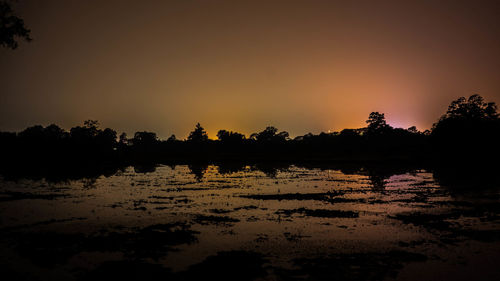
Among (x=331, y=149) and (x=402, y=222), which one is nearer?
(x=402, y=222)

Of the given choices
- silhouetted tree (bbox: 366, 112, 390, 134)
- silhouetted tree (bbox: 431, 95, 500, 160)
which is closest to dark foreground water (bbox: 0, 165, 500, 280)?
silhouetted tree (bbox: 431, 95, 500, 160)

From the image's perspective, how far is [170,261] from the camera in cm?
1172

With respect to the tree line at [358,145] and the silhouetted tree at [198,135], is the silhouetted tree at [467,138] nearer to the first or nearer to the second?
the tree line at [358,145]

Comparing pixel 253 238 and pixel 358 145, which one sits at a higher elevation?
pixel 358 145

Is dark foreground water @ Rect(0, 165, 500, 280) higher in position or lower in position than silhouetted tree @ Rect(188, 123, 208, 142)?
lower

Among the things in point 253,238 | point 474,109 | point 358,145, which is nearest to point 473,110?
point 474,109

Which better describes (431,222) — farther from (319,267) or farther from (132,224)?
(132,224)

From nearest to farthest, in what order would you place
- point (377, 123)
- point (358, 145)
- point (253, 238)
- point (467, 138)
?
point (253, 238) < point (467, 138) < point (358, 145) < point (377, 123)

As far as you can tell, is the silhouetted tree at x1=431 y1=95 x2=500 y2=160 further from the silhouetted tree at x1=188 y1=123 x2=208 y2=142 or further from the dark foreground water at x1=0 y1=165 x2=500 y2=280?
the silhouetted tree at x1=188 y1=123 x2=208 y2=142

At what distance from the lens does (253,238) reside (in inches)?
Result: 584

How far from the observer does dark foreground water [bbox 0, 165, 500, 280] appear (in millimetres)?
10727

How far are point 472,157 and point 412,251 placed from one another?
7663cm

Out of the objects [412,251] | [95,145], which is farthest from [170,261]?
[95,145]

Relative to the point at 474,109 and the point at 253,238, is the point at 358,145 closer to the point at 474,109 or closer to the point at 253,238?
the point at 474,109
